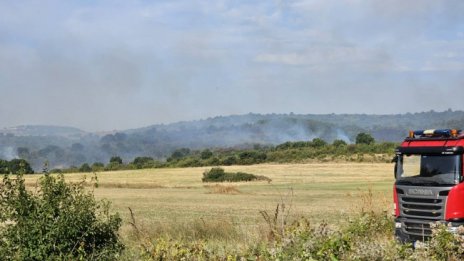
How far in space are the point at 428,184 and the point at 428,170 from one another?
0.48 m

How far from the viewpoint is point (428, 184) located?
13.6 m

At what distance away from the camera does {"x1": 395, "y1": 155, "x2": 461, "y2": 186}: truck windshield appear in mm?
13391

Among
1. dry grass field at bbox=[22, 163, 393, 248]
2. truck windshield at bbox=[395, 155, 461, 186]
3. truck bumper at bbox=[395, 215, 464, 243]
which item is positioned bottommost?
dry grass field at bbox=[22, 163, 393, 248]

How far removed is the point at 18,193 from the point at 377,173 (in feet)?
191

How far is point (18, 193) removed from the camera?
888 cm

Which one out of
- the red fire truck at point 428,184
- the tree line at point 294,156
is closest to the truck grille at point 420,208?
the red fire truck at point 428,184

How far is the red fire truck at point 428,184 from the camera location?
13.1m

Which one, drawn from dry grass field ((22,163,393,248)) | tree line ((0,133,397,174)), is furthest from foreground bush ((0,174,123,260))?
tree line ((0,133,397,174))

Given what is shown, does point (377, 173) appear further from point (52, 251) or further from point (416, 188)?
point (52, 251)

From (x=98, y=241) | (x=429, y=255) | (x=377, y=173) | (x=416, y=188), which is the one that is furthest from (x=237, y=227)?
(x=377, y=173)

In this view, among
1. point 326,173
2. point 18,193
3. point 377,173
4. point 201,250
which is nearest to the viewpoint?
point 201,250

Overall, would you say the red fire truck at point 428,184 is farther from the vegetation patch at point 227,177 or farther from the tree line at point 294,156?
A: the tree line at point 294,156

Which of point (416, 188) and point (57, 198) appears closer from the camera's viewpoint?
point (57, 198)

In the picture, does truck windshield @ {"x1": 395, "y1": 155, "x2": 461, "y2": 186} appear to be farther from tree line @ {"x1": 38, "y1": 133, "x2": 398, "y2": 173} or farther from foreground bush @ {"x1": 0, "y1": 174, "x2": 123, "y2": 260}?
tree line @ {"x1": 38, "y1": 133, "x2": 398, "y2": 173}
